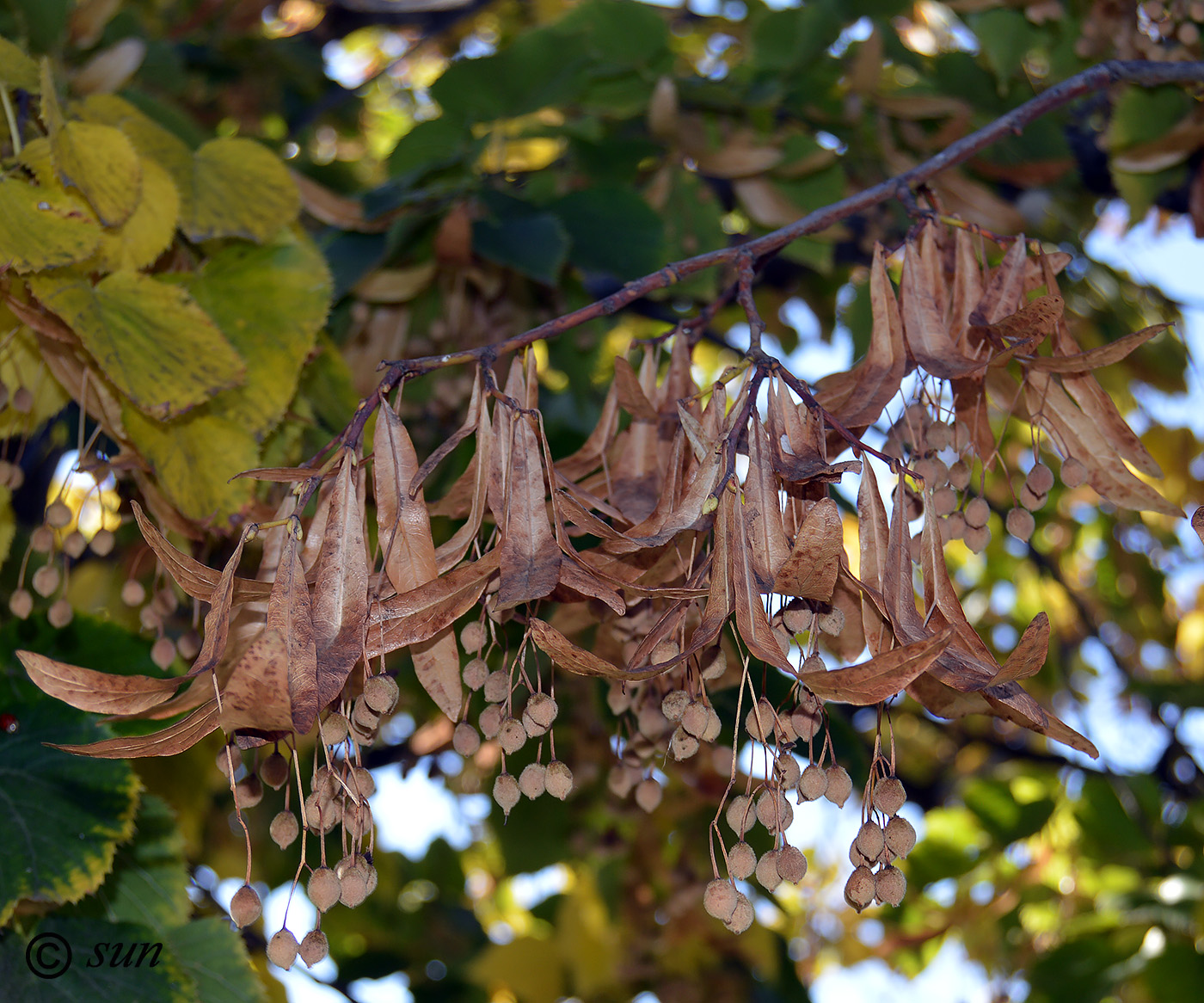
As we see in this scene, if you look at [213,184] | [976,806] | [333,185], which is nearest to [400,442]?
[213,184]

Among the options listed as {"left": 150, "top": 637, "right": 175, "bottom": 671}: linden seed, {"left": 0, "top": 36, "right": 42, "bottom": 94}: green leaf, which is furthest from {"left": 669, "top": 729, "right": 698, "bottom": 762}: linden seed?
{"left": 0, "top": 36, "right": 42, "bottom": 94}: green leaf

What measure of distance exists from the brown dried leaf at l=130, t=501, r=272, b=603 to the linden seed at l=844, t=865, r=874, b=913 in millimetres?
442

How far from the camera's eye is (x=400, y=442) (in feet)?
2.49

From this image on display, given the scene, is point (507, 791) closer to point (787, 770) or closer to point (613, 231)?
point (787, 770)

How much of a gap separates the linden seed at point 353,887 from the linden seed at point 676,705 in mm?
233

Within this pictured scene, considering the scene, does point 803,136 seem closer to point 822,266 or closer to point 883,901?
point 822,266

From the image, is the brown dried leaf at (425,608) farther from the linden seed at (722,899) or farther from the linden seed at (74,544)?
the linden seed at (74,544)

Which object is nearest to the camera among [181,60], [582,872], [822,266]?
[822,266]

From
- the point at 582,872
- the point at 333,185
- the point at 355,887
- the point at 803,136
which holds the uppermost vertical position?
the point at 355,887

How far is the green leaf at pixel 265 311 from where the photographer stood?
3.40 feet

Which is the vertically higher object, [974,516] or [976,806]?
[974,516]

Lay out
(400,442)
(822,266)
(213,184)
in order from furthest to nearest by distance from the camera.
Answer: (822,266), (213,184), (400,442)

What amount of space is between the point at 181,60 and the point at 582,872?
84.1 inches

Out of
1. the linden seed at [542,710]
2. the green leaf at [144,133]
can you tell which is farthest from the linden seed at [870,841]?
the green leaf at [144,133]
